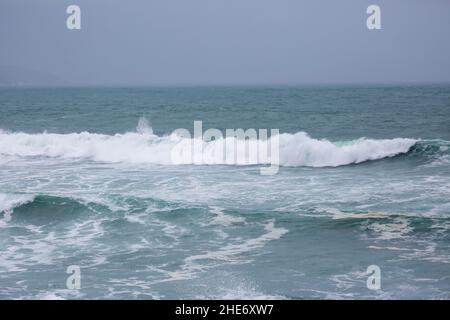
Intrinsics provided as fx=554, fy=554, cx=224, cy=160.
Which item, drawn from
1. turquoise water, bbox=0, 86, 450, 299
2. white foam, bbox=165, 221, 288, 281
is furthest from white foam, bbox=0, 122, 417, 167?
white foam, bbox=165, 221, 288, 281

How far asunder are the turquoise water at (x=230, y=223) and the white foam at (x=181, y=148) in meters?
0.11

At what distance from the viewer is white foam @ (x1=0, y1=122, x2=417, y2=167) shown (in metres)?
22.4

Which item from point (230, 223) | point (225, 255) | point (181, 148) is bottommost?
point (225, 255)

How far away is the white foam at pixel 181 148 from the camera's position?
22.4 metres

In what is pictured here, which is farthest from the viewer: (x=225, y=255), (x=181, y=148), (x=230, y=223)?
(x=181, y=148)

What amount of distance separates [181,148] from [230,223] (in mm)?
12722

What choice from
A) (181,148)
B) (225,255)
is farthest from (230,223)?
(181,148)

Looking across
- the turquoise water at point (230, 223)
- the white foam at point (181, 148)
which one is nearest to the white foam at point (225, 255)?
the turquoise water at point (230, 223)

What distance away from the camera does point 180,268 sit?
396 inches

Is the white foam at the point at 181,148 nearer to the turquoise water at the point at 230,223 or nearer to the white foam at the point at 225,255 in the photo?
the turquoise water at the point at 230,223

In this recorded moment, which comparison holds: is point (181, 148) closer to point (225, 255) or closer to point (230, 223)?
point (230, 223)

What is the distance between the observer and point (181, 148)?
2531 cm
